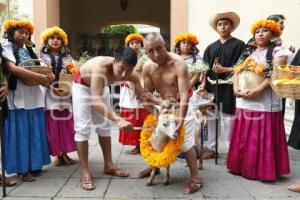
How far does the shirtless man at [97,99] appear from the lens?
3955mm

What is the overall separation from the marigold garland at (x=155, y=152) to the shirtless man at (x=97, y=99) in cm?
41

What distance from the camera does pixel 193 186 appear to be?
14.1ft

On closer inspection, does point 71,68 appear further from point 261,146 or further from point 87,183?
point 261,146

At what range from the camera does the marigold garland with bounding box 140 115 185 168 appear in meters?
4.11

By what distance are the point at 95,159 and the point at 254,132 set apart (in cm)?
245

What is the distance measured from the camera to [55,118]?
5.23 metres

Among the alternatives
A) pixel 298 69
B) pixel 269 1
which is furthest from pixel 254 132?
pixel 269 1

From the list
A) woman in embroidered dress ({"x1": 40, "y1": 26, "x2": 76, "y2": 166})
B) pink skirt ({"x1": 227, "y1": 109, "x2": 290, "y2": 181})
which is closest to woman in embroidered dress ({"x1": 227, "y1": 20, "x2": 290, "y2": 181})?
pink skirt ({"x1": 227, "y1": 109, "x2": 290, "y2": 181})

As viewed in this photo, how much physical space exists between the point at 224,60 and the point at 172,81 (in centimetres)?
148

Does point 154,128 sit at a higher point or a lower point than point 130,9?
lower

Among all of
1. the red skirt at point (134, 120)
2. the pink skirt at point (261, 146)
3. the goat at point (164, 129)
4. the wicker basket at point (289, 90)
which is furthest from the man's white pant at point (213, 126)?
the wicker basket at point (289, 90)

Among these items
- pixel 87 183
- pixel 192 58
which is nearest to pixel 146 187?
pixel 87 183

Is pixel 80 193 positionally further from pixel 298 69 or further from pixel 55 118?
pixel 298 69

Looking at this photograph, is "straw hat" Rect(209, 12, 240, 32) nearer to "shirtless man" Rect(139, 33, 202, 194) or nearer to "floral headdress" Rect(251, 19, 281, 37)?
"floral headdress" Rect(251, 19, 281, 37)
